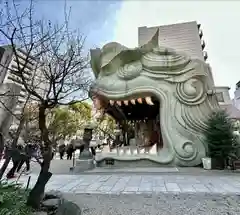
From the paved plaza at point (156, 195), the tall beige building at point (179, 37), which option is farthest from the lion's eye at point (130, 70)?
the tall beige building at point (179, 37)

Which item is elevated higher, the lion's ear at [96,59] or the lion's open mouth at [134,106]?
the lion's ear at [96,59]

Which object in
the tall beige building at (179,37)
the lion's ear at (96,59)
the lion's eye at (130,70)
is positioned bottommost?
the lion's eye at (130,70)

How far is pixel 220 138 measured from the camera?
9.09 m

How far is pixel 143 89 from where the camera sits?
10.3m

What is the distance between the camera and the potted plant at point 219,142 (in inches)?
356

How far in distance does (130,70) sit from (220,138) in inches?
198

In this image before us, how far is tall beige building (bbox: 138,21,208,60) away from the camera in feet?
58.0

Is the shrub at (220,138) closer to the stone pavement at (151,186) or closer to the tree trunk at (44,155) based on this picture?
the stone pavement at (151,186)

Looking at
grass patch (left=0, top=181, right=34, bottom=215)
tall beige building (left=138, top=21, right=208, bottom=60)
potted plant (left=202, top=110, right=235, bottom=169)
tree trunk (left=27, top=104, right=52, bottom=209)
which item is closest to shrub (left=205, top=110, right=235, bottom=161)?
potted plant (left=202, top=110, right=235, bottom=169)

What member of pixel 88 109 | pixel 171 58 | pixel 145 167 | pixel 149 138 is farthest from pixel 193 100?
pixel 88 109

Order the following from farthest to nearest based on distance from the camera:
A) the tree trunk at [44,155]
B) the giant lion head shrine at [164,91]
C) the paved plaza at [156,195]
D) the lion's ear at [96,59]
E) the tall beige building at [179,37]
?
the tall beige building at [179,37] → the lion's ear at [96,59] → the giant lion head shrine at [164,91] → the paved plaza at [156,195] → the tree trunk at [44,155]

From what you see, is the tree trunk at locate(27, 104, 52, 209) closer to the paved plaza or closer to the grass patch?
the grass patch

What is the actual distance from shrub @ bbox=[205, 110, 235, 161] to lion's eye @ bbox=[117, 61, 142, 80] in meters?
4.12

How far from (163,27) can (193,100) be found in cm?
1131
